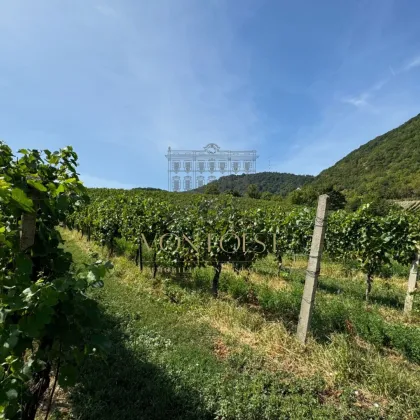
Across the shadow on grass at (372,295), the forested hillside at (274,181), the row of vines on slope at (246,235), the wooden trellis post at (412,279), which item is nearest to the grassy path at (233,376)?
the row of vines on slope at (246,235)

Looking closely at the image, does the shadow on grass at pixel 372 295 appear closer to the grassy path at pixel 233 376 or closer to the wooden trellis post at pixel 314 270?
the grassy path at pixel 233 376

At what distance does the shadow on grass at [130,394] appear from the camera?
258 cm

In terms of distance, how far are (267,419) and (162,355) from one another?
142 centimetres

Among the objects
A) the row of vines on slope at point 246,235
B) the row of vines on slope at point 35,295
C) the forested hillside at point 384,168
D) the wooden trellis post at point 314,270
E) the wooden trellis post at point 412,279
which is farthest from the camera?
the forested hillside at point 384,168

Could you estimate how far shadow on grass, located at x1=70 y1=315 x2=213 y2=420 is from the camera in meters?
2.58

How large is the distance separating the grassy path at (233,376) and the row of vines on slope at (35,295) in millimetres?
306

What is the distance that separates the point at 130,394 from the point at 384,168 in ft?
268

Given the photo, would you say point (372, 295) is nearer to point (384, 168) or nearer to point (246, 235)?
point (246, 235)

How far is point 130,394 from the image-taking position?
281 centimetres

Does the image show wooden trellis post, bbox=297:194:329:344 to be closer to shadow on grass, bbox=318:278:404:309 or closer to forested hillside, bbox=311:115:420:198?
shadow on grass, bbox=318:278:404:309

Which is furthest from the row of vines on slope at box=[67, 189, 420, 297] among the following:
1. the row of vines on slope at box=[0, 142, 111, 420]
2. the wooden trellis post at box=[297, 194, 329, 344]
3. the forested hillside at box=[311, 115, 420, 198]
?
the forested hillside at box=[311, 115, 420, 198]

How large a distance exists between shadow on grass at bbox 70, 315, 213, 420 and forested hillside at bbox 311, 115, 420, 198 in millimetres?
55052

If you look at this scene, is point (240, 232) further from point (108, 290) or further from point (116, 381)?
point (116, 381)

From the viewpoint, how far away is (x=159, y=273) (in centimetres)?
797
